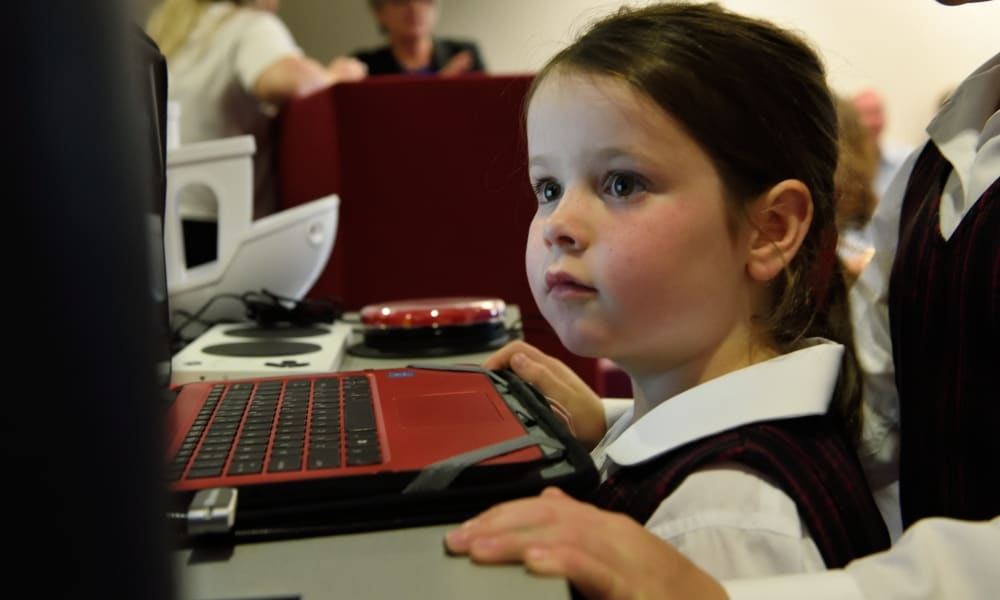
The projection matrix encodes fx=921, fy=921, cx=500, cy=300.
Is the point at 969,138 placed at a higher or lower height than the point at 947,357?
higher

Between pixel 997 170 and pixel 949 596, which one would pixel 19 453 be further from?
pixel 997 170

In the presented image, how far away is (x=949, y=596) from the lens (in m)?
0.46

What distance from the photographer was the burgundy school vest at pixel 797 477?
20.2 inches

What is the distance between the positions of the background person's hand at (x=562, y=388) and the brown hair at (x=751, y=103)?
191 mm

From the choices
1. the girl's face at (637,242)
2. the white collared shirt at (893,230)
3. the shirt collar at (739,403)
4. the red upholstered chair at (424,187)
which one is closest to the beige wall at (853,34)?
the red upholstered chair at (424,187)

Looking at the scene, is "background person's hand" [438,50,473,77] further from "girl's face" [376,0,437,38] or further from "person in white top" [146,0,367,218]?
"person in white top" [146,0,367,218]

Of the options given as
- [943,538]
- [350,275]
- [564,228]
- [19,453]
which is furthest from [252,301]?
[19,453]

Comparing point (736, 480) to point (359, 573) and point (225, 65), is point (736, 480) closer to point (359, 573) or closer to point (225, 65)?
point (359, 573)

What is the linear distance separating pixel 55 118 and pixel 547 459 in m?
0.35

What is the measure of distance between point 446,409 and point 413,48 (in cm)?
246

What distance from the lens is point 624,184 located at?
2.10 feet

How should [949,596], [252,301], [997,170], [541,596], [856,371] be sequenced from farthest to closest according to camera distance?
[252,301], [856,371], [997,170], [949,596], [541,596]

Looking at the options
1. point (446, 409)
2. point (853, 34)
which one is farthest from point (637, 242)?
point (853, 34)

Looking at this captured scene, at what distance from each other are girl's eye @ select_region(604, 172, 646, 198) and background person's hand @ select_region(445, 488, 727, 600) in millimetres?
265
